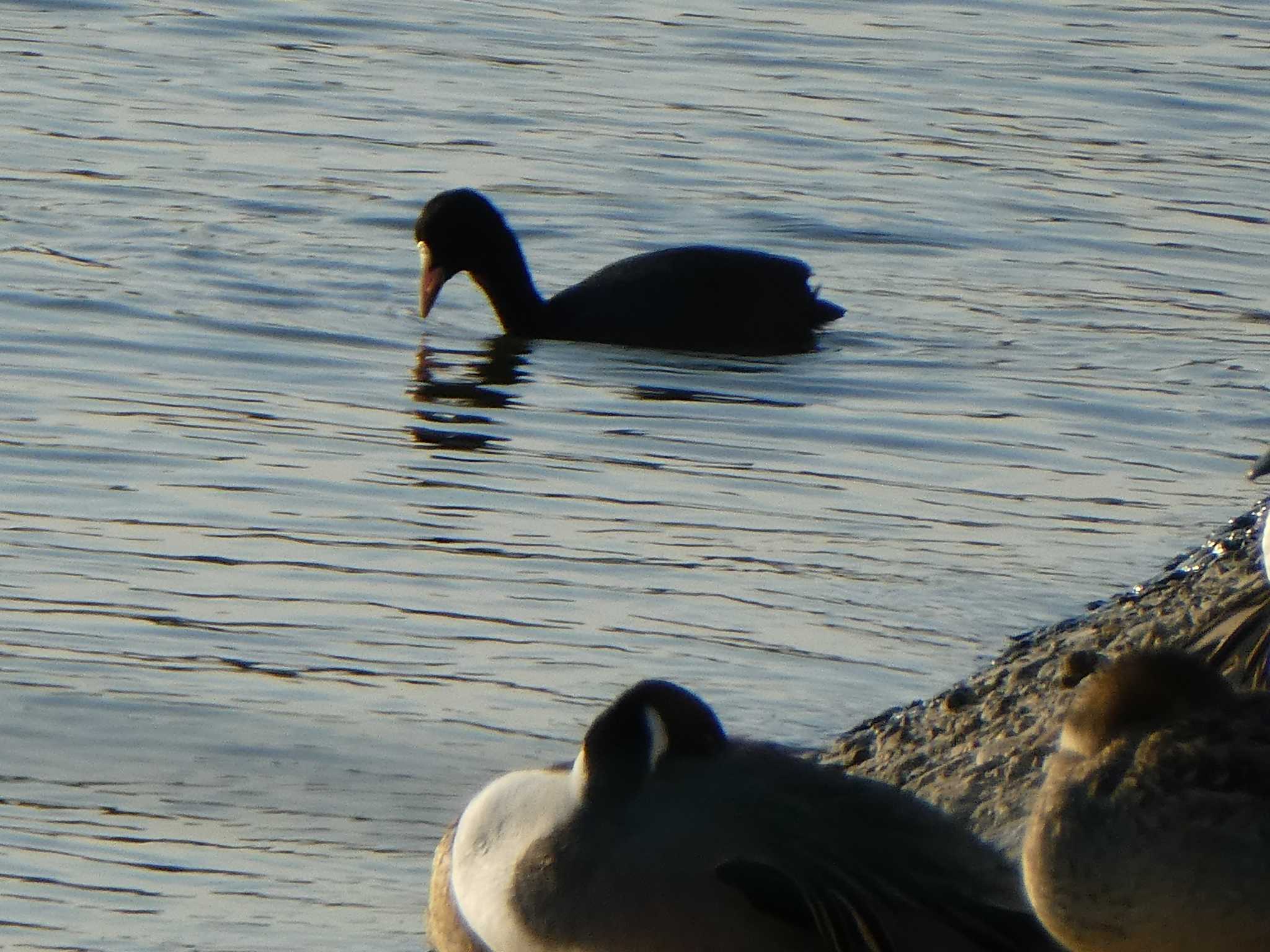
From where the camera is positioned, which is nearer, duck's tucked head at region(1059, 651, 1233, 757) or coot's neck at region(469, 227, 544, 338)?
duck's tucked head at region(1059, 651, 1233, 757)

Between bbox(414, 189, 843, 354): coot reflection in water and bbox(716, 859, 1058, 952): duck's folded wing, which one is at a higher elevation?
bbox(716, 859, 1058, 952): duck's folded wing

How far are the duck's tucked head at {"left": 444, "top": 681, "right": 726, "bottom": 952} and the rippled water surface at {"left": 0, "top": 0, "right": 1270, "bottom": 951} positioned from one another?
2.29 ft

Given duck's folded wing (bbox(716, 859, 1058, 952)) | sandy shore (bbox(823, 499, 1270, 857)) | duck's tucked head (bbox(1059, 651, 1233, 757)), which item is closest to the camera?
duck's folded wing (bbox(716, 859, 1058, 952))

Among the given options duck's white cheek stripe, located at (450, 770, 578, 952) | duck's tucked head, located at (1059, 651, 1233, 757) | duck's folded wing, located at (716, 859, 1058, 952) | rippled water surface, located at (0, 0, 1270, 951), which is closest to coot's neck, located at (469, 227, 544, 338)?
rippled water surface, located at (0, 0, 1270, 951)

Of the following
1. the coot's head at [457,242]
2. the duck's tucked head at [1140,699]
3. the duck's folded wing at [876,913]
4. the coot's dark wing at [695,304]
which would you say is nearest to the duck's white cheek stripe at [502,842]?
the duck's folded wing at [876,913]

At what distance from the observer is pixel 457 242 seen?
12.0m

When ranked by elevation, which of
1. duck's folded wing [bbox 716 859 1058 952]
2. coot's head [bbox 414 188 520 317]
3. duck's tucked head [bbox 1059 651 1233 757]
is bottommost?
coot's head [bbox 414 188 520 317]

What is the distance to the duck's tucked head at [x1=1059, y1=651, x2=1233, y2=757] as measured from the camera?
446cm

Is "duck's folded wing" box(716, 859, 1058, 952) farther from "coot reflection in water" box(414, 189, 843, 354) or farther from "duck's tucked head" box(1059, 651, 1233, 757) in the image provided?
"coot reflection in water" box(414, 189, 843, 354)

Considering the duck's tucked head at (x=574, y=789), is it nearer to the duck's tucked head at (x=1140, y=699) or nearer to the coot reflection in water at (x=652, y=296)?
the duck's tucked head at (x=1140, y=699)

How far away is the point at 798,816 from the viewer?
14.7 ft

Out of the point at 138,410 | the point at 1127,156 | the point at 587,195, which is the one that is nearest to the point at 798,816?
the point at 138,410

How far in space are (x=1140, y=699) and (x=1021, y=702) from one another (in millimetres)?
2234

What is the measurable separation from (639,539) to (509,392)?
265cm
